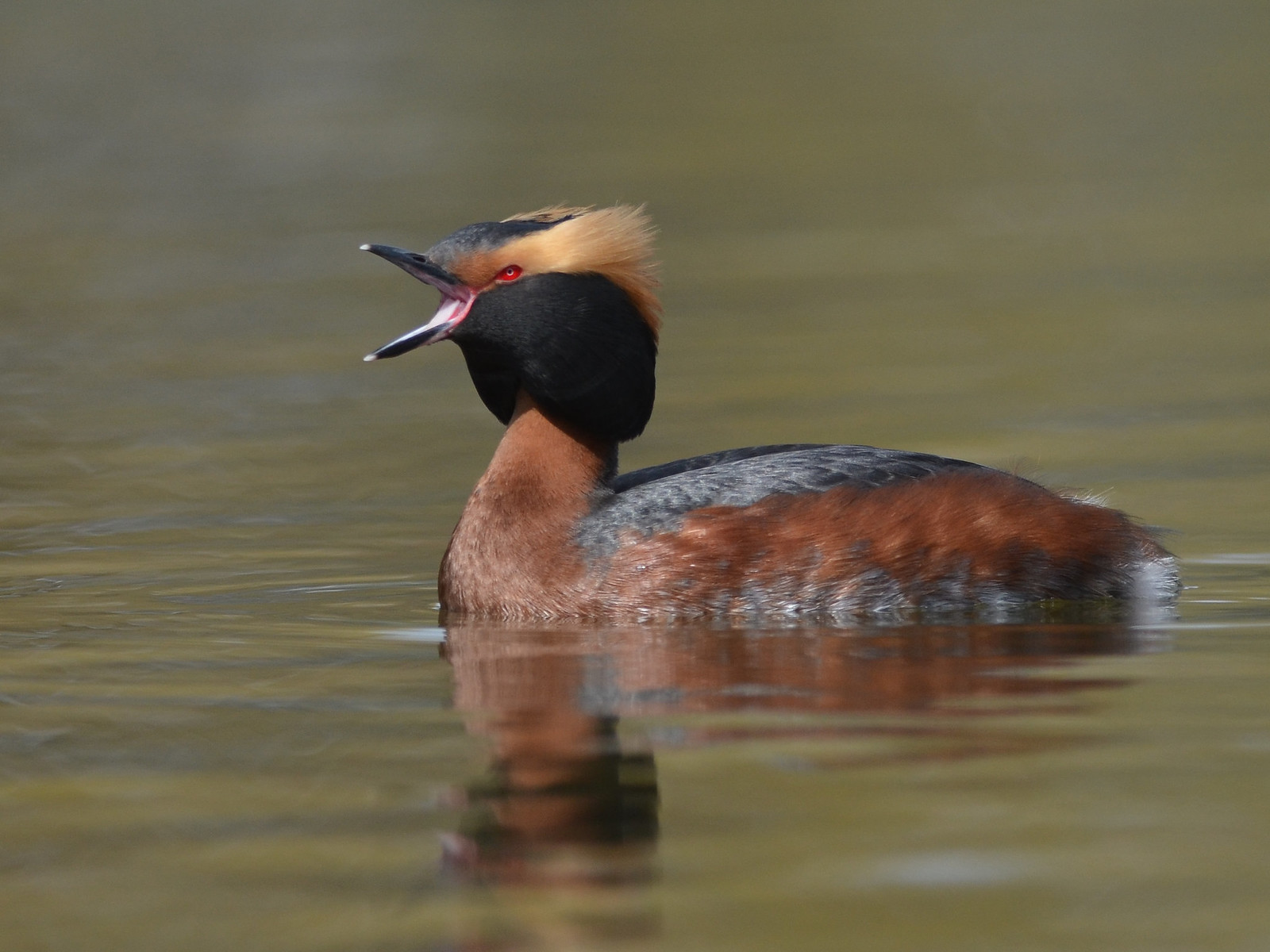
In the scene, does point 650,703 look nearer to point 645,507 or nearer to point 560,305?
point 645,507

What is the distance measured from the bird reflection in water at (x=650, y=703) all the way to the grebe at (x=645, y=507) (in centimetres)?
25

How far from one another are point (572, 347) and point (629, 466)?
330cm

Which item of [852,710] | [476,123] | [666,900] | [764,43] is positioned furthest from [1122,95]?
[666,900]

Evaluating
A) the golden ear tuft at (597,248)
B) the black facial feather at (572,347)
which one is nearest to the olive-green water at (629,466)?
the black facial feather at (572,347)

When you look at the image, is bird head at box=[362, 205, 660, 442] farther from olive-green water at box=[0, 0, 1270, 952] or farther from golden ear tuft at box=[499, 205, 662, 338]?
olive-green water at box=[0, 0, 1270, 952]

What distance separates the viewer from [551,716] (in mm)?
6953

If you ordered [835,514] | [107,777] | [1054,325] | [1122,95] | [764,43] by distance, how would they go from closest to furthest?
1. [107,777]
2. [835,514]
3. [1054,325]
4. [1122,95]
5. [764,43]

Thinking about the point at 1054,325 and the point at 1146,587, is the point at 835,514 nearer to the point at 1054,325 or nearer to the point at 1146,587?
the point at 1146,587

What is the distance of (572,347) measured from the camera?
891cm

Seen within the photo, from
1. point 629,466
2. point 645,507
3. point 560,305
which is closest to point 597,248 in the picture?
point 560,305

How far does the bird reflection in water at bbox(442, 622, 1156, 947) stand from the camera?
18.5 feet

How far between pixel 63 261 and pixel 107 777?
1412 centimetres

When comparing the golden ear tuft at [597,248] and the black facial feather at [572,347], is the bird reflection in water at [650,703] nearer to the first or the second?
the black facial feather at [572,347]

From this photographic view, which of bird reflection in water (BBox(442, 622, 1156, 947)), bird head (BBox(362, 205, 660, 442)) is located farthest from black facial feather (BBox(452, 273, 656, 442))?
bird reflection in water (BBox(442, 622, 1156, 947))
